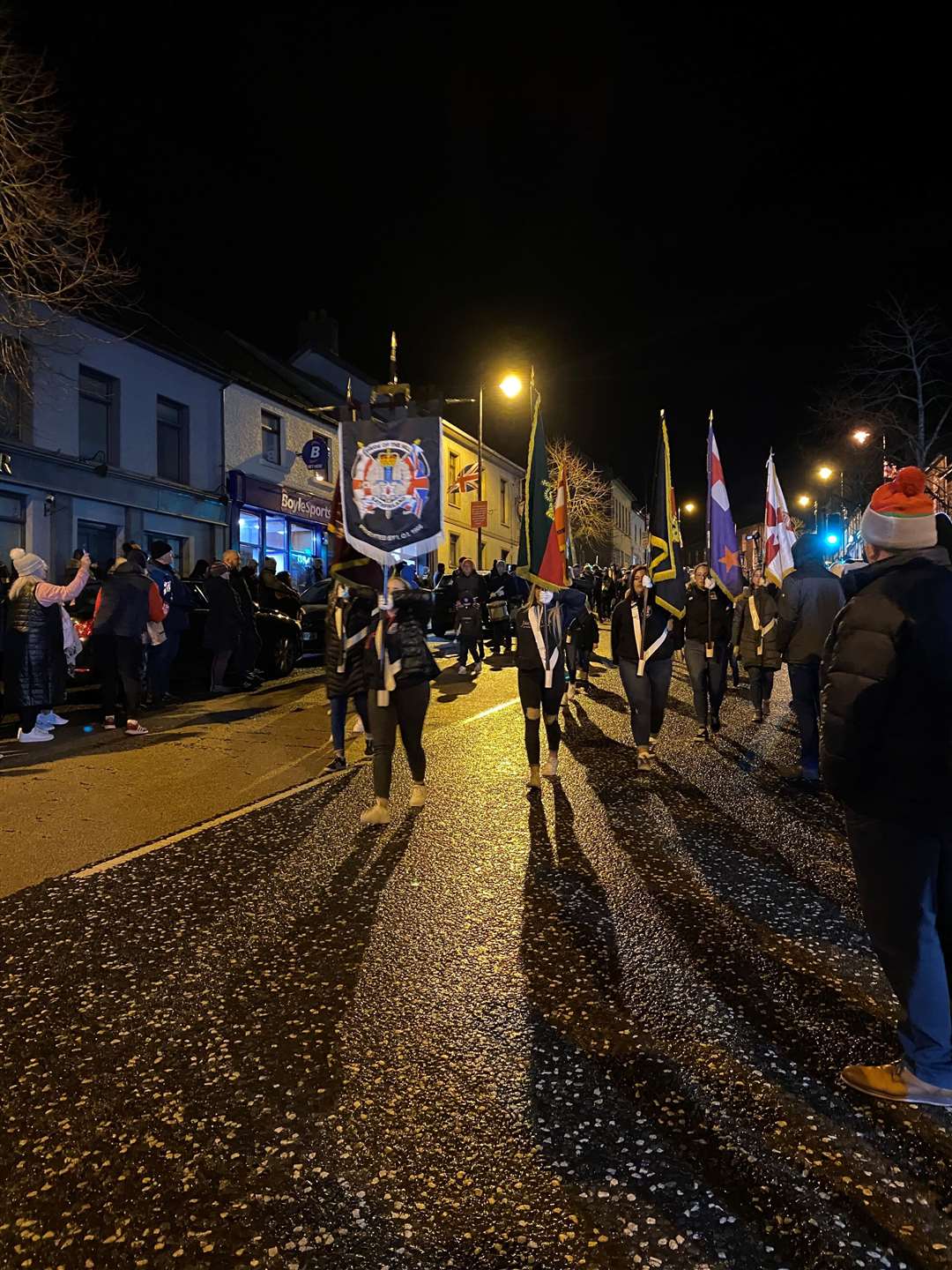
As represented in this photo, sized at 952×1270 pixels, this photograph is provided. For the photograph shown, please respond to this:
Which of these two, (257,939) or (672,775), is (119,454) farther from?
(257,939)

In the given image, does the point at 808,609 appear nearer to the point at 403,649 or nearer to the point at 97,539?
the point at 403,649

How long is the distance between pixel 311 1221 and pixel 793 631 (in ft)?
20.9

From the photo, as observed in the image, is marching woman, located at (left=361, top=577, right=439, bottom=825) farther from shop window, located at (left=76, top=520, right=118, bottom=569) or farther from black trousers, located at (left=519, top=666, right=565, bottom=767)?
shop window, located at (left=76, top=520, right=118, bottom=569)

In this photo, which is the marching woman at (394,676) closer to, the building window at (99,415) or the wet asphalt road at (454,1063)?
the wet asphalt road at (454,1063)

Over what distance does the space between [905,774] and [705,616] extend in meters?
7.08

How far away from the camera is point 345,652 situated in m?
6.99

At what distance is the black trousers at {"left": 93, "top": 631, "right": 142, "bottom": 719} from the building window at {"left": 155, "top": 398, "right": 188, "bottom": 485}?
15.0 meters

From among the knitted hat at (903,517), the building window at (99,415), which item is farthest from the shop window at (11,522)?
the knitted hat at (903,517)

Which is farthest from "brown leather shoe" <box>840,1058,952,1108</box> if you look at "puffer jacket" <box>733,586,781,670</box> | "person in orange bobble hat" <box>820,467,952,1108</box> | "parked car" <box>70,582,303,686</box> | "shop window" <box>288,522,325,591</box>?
"shop window" <box>288,522,325,591</box>

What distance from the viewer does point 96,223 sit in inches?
481

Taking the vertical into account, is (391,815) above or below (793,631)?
below

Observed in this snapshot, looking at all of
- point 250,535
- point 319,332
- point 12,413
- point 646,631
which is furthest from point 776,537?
point 319,332

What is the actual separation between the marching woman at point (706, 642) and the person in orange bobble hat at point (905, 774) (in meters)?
6.63

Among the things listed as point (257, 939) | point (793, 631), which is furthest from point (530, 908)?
point (793, 631)
